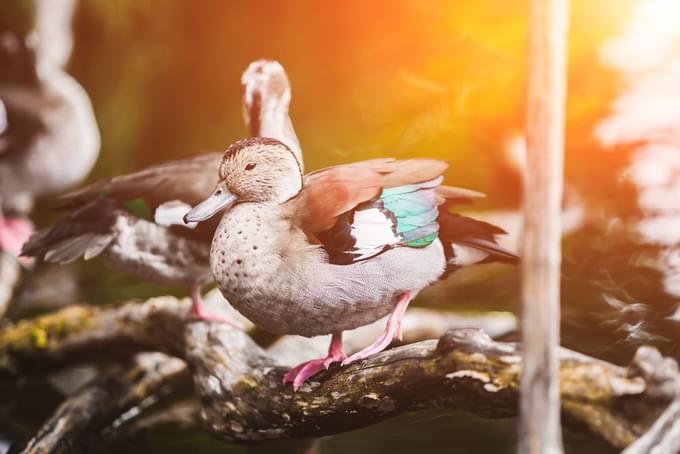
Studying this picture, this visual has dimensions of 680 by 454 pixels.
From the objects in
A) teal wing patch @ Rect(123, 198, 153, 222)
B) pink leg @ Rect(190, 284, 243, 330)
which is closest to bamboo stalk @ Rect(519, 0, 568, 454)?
pink leg @ Rect(190, 284, 243, 330)

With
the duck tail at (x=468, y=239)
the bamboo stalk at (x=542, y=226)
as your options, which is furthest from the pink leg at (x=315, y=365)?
the bamboo stalk at (x=542, y=226)

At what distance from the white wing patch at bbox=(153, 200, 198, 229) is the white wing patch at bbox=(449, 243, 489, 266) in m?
0.63

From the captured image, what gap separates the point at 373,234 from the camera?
1.67 metres

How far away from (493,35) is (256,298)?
0.77 metres

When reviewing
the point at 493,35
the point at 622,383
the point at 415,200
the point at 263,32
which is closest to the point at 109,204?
the point at 263,32

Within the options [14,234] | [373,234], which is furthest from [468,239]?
[14,234]

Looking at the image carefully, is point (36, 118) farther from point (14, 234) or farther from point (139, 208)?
point (139, 208)

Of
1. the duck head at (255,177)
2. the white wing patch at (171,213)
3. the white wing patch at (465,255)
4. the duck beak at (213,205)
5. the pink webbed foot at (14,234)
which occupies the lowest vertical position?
the pink webbed foot at (14,234)

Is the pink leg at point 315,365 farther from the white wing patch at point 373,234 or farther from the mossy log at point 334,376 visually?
the white wing patch at point 373,234

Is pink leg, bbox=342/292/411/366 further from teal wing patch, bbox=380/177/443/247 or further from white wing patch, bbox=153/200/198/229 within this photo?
white wing patch, bbox=153/200/198/229

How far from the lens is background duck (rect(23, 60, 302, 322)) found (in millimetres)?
1889

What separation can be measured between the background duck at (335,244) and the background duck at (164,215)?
0.13m

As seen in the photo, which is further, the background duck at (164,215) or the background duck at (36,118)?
the background duck at (36,118)

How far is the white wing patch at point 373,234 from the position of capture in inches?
65.7
